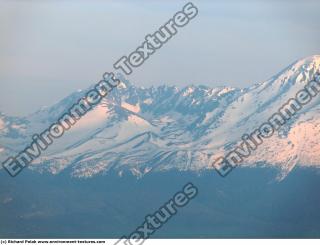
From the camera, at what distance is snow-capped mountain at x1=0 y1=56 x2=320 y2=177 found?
89.0 meters

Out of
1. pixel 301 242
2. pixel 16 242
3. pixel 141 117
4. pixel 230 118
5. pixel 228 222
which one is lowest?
pixel 301 242

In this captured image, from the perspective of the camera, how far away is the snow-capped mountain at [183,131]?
89.0 meters

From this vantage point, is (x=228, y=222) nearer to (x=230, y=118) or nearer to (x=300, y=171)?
(x=300, y=171)

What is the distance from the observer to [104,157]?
100938mm

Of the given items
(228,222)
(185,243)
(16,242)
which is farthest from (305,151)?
(16,242)

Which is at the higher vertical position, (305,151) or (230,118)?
(230,118)

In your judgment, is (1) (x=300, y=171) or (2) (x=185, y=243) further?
(1) (x=300, y=171)

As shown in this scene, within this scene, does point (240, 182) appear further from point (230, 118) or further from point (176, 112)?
point (230, 118)

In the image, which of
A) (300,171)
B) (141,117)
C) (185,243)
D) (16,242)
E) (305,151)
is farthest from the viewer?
(141,117)

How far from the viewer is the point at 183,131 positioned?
8956cm

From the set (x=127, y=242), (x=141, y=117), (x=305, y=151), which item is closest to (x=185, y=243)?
(x=127, y=242)

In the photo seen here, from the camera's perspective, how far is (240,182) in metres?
87.7

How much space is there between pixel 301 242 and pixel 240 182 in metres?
51.9

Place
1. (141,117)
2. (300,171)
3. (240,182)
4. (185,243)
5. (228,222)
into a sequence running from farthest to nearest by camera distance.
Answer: (141,117) < (300,171) < (240,182) < (228,222) < (185,243)
